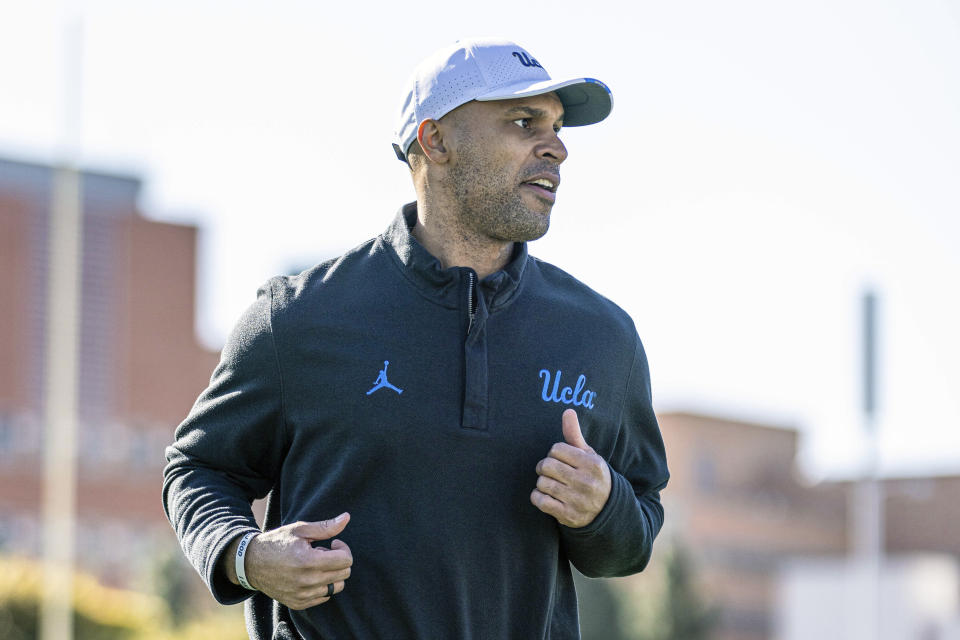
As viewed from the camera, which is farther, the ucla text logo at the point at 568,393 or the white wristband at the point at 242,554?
the ucla text logo at the point at 568,393

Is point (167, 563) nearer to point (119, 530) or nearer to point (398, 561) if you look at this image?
point (119, 530)

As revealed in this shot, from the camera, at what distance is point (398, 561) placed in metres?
3.25

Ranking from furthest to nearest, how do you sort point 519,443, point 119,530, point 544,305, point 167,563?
point 119,530 < point 167,563 < point 544,305 < point 519,443

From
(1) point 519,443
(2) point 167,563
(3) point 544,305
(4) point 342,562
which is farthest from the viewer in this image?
(2) point 167,563

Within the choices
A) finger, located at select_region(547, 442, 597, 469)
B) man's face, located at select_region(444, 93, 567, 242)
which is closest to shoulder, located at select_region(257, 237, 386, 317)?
man's face, located at select_region(444, 93, 567, 242)

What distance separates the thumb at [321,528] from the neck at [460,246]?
0.70m

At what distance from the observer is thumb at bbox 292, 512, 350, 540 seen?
3109mm

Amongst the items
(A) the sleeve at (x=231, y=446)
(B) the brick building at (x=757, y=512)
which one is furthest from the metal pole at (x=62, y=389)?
(B) the brick building at (x=757, y=512)

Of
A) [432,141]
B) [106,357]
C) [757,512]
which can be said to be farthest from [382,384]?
[757,512]

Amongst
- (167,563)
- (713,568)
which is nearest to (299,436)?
(167,563)

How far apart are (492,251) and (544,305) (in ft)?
0.57

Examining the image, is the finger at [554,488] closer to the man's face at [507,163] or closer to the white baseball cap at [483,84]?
the man's face at [507,163]

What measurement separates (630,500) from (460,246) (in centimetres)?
70

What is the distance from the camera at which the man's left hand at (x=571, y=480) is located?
3.18 m
